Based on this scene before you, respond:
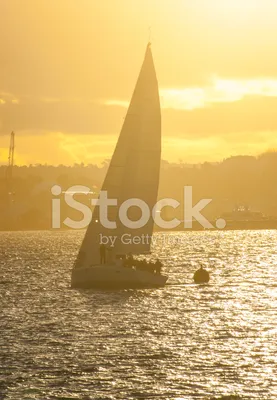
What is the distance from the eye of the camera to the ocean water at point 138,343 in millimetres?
33469

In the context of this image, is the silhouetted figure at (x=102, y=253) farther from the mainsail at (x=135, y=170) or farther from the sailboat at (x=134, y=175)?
the mainsail at (x=135, y=170)

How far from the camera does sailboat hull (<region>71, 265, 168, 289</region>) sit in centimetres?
5944

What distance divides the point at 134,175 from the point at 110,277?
7.79 metres

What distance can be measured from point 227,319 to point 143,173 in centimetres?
1523

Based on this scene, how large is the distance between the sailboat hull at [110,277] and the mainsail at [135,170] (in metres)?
1.72

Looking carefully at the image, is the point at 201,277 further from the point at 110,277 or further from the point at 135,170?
the point at 110,277

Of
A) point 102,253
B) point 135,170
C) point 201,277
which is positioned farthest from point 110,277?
point 201,277

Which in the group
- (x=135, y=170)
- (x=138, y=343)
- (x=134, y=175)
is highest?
Answer: (x=135, y=170)

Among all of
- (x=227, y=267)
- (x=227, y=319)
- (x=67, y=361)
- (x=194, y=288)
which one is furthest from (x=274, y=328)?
(x=227, y=267)

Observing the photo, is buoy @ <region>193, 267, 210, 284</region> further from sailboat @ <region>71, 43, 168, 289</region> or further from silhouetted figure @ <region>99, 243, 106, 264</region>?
silhouetted figure @ <region>99, 243, 106, 264</region>

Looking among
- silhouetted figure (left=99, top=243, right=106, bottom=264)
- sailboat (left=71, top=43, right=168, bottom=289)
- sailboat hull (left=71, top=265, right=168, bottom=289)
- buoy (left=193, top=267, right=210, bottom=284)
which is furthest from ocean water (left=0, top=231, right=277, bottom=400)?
buoy (left=193, top=267, right=210, bottom=284)

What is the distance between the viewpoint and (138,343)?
42.3m

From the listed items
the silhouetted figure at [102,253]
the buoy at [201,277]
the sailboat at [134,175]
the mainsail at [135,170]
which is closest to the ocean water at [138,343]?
the silhouetted figure at [102,253]

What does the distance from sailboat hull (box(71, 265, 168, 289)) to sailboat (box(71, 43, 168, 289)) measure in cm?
35
